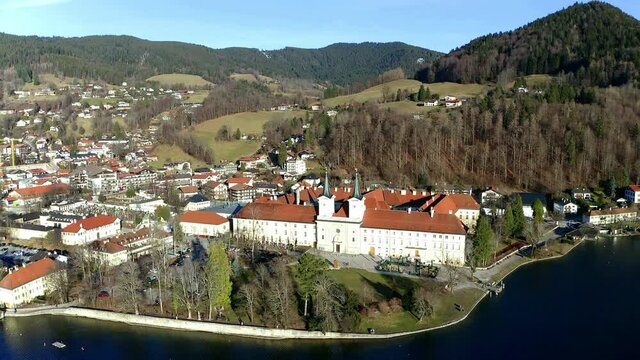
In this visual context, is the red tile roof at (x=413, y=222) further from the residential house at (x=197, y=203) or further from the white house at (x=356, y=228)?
the residential house at (x=197, y=203)

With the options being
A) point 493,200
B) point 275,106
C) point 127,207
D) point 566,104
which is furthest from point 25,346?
point 275,106

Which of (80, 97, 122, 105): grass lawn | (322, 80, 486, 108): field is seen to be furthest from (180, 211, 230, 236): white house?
(80, 97, 122, 105): grass lawn

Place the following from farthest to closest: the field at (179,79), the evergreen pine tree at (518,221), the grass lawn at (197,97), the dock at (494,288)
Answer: the field at (179,79) < the grass lawn at (197,97) < the evergreen pine tree at (518,221) < the dock at (494,288)

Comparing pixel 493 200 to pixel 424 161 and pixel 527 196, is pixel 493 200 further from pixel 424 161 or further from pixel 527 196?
pixel 424 161

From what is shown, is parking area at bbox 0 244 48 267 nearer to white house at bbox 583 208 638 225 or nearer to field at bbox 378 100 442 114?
white house at bbox 583 208 638 225

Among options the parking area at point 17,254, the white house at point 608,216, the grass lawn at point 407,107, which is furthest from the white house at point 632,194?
the parking area at point 17,254

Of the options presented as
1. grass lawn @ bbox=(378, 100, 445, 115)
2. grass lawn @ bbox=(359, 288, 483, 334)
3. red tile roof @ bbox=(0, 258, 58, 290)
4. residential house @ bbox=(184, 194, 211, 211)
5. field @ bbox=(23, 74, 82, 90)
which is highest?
field @ bbox=(23, 74, 82, 90)

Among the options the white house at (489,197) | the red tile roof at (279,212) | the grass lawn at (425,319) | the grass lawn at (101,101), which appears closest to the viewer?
the grass lawn at (425,319)
